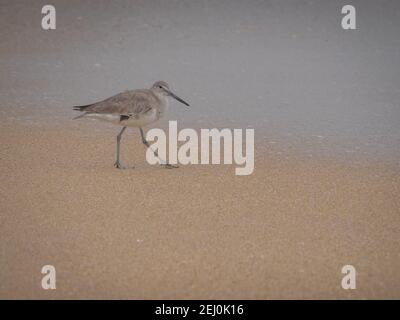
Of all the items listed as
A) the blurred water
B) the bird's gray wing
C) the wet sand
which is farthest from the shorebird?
the blurred water

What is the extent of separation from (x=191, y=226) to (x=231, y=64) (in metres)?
6.42

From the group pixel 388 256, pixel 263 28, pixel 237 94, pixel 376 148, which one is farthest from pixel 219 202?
pixel 263 28

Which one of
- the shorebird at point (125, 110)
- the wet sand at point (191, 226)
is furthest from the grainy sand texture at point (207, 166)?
the shorebird at point (125, 110)

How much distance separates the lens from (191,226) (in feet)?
23.1

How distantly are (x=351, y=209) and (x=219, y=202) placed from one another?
1269mm

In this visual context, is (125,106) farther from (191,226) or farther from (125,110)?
(191,226)

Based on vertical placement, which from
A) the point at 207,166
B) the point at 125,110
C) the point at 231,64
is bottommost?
the point at 207,166

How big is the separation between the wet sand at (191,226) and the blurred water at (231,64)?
4.50 feet

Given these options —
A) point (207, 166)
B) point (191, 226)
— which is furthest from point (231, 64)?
point (191, 226)

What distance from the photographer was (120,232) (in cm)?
685

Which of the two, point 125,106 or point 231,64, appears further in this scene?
point 231,64

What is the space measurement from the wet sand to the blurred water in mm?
1370

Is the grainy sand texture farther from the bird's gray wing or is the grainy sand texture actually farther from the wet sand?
the bird's gray wing

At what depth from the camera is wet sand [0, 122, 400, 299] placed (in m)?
5.93
